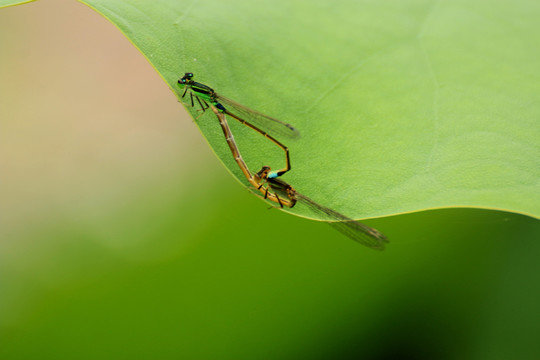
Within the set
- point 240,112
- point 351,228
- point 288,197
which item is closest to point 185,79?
point 240,112

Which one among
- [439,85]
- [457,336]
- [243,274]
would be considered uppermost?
[439,85]

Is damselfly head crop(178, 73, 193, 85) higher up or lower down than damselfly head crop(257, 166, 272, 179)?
higher up

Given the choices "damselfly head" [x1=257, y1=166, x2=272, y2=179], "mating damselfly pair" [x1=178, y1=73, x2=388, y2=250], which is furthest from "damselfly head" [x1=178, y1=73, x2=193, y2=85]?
"damselfly head" [x1=257, y1=166, x2=272, y2=179]

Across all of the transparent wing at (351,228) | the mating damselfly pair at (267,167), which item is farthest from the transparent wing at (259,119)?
the transparent wing at (351,228)

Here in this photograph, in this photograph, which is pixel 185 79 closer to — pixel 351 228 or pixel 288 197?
pixel 288 197

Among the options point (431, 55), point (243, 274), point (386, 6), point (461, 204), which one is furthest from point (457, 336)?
point (386, 6)

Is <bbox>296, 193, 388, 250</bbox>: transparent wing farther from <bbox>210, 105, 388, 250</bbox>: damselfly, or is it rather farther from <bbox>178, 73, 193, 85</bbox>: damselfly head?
<bbox>178, 73, 193, 85</bbox>: damselfly head

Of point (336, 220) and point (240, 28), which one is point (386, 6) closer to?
point (240, 28)

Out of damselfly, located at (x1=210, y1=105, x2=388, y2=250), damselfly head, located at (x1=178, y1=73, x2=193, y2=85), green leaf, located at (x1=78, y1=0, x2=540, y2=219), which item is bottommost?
damselfly, located at (x1=210, y1=105, x2=388, y2=250)
